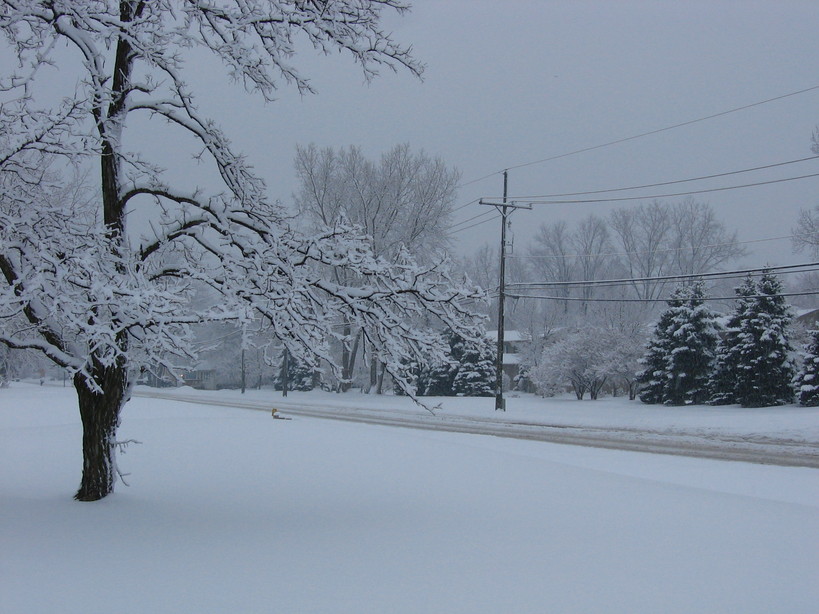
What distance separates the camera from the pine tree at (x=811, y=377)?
26.7 metres

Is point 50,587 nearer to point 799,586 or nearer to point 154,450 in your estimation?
point 799,586

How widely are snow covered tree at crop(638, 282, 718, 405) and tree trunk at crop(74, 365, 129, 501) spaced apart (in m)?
30.8

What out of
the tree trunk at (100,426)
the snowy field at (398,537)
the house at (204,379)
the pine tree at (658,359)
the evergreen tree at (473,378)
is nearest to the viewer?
the snowy field at (398,537)

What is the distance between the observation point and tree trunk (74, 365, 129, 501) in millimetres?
7156

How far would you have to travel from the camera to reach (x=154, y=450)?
11477mm

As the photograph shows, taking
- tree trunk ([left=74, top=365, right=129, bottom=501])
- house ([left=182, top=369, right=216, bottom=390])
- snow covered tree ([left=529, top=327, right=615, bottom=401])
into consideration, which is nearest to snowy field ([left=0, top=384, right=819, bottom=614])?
tree trunk ([left=74, top=365, right=129, bottom=501])

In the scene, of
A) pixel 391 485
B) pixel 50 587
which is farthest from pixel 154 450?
pixel 50 587

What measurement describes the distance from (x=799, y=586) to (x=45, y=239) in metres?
6.53

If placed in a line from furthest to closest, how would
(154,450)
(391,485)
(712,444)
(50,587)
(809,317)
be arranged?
1. (809,317)
2. (712,444)
3. (154,450)
4. (391,485)
5. (50,587)

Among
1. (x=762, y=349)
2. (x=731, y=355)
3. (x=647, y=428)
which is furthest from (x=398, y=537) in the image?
(x=731, y=355)

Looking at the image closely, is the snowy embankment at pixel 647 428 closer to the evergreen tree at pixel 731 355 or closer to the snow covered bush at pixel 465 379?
the evergreen tree at pixel 731 355

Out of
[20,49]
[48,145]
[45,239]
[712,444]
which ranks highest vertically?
[20,49]

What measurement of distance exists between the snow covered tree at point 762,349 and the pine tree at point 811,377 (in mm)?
2040

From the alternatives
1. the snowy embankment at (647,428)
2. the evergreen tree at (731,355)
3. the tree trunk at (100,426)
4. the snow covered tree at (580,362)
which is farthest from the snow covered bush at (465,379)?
the tree trunk at (100,426)
